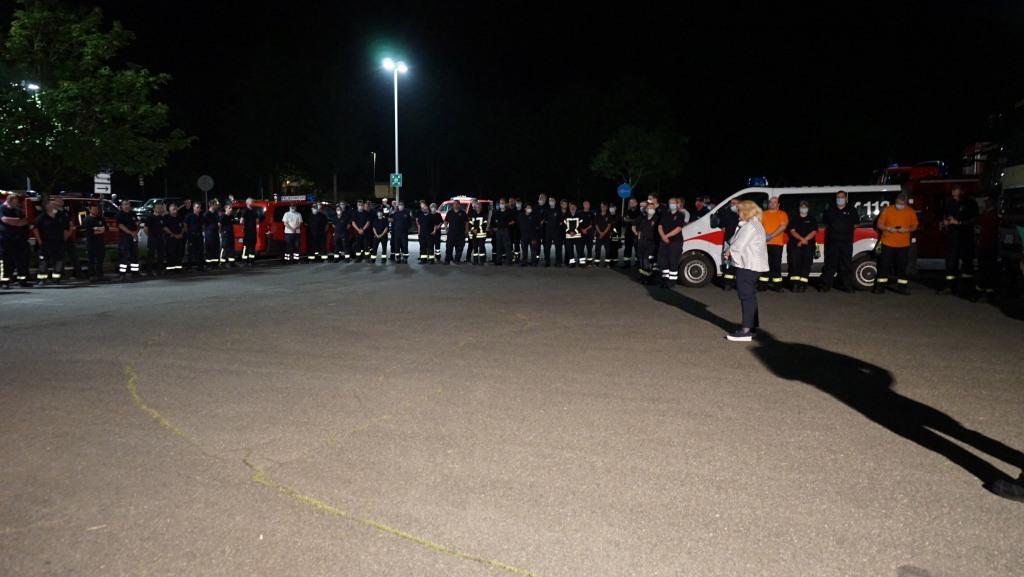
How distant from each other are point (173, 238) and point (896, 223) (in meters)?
15.7

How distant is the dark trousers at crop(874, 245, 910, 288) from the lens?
1445cm

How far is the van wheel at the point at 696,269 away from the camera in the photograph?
620 inches

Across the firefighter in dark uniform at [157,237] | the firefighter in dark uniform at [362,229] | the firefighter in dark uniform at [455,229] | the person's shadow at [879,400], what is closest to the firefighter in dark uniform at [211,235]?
the firefighter in dark uniform at [157,237]

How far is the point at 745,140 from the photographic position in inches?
2469

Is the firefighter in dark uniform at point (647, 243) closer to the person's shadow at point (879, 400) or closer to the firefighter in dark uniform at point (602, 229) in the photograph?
the firefighter in dark uniform at point (602, 229)

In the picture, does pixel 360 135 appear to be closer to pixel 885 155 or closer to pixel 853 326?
pixel 885 155

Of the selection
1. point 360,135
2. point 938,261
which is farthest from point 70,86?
point 360,135

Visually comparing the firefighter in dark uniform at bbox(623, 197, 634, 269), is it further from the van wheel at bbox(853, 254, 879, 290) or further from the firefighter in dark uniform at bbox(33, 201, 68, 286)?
the firefighter in dark uniform at bbox(33, 201, 68, 286)

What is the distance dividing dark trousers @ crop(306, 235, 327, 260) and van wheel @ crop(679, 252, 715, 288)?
38.6ft

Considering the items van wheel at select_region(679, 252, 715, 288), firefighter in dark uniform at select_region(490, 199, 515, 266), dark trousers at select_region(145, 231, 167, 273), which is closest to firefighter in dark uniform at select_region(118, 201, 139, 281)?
dark trousers at select_region(145, 231, 167, 273)

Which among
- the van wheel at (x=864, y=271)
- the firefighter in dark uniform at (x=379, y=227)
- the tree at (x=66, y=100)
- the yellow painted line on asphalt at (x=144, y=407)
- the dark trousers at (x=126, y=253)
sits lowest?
the yellow painted line on asphalt at (x=144, y=407)

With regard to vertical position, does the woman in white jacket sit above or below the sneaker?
above

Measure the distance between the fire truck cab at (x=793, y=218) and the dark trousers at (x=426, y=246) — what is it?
8514 mm

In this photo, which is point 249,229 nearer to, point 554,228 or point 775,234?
point 554,228
